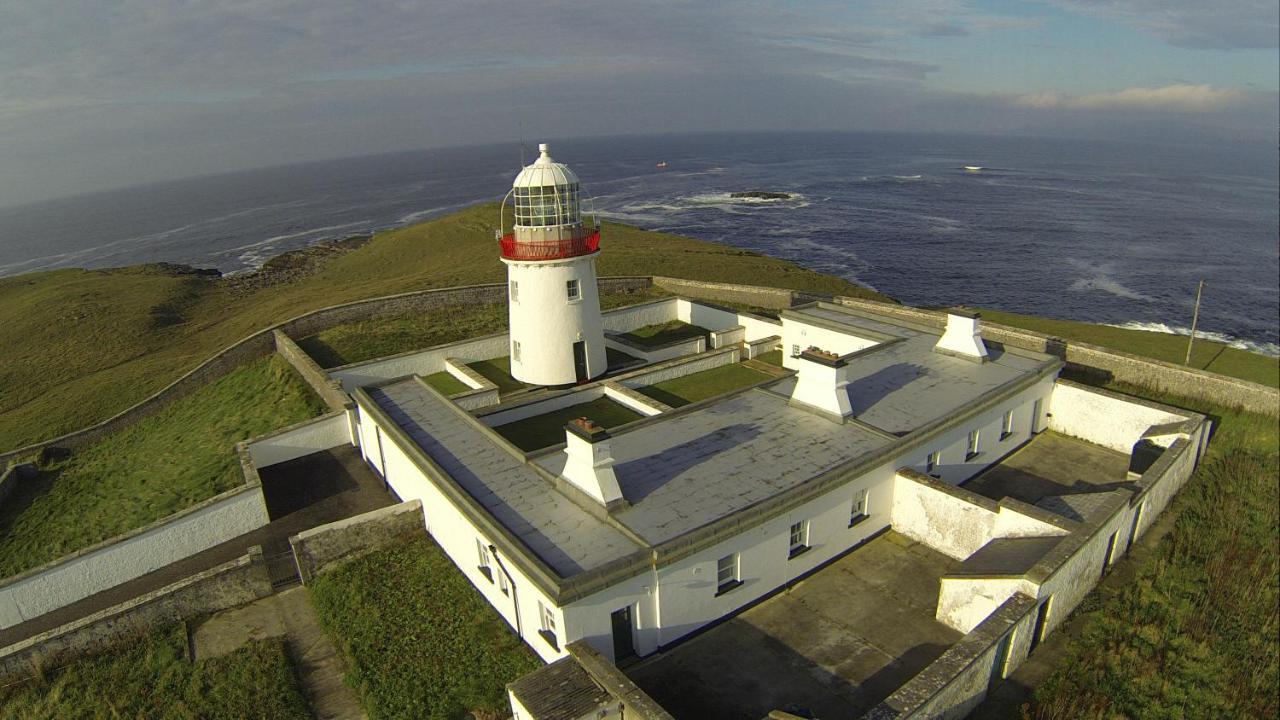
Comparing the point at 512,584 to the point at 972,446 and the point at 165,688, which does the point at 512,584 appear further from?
the point at 972,446

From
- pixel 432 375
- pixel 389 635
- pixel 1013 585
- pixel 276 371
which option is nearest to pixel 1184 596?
pixel 1013 585

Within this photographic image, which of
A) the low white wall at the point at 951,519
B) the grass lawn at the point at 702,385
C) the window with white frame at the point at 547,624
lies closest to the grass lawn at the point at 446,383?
the grass lawn at the point at 702,385

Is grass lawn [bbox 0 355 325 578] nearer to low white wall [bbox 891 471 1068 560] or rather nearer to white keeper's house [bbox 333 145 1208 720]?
white keeper's house [bbox 333 145 1208 720]

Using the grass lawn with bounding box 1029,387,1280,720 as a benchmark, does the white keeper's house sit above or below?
above

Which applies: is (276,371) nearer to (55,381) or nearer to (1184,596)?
(55,381)

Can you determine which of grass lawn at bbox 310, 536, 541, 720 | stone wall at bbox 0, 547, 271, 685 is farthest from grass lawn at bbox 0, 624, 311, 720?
grass lawn at bbox 310, 536, 541, 720
